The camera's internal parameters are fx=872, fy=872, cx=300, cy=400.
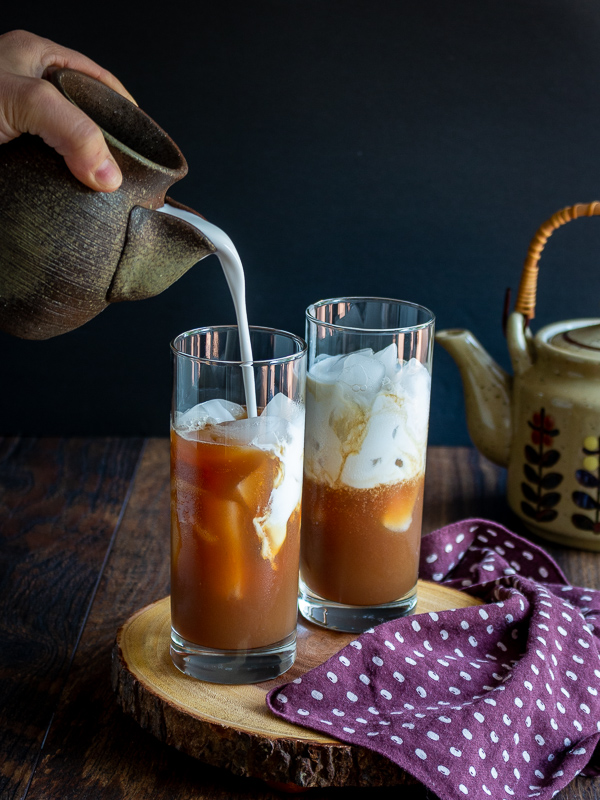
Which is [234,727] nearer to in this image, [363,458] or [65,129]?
[363,458]

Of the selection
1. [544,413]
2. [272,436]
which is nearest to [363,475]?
[272,436]

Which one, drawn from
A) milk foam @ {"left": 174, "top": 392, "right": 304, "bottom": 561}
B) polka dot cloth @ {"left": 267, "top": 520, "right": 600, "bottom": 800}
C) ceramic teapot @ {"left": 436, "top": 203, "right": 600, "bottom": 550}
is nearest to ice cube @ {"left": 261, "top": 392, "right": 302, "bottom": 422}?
milk foam @ {"left": 174, "top": 392, "right": 304, "bottom": 561}

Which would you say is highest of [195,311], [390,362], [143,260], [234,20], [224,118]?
[234,20]

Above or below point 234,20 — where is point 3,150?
below

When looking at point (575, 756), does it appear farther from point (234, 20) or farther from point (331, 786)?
point (234, 20)

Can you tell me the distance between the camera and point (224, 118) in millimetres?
1581

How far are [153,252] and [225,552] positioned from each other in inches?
11.1

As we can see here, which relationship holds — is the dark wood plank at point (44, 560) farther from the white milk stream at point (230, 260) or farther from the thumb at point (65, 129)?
the thumb at point (65, 129)

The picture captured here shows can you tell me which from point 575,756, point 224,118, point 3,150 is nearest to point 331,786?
point 575,756

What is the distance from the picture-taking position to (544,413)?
4.21ft

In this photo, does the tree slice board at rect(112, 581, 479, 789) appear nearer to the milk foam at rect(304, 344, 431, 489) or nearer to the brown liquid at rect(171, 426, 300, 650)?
the brown liquid at rect(171, 426, 300, 650)

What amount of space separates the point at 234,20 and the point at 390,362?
0.93 metres

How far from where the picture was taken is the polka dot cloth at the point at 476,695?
751mm

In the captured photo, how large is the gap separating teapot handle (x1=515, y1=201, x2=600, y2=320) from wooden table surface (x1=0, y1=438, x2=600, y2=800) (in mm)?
345
